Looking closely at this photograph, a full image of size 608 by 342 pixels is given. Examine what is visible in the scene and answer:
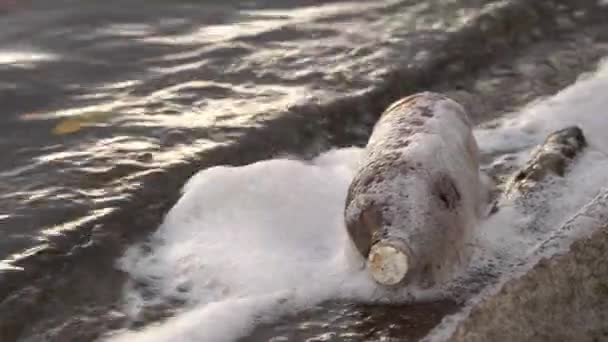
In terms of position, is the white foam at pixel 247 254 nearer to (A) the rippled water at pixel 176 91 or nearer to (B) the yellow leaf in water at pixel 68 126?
(A) the rippled water at pixel 176 91

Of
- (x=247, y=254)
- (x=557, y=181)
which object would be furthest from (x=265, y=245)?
(x=557, y=181)

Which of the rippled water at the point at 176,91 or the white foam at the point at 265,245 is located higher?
the rippled water at the point at 176,91

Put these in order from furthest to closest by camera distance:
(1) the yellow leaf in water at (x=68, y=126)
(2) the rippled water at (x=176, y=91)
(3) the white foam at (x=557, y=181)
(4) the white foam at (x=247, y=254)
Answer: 1. (1) the yellow leaf in water at (x=68, y=126)
2. (2) the rippled water at (x=176, y=91)
3. (3) the white foam at (x=557, y=181)
4. (4) the white foam at (x=247, y=254)

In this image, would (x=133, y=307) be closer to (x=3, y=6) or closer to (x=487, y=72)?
(x=487, y=72)

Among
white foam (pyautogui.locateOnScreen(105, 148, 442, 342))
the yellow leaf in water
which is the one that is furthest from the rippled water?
white foam (pyautogui.locateOnScreen(105, 148, 442, 342))

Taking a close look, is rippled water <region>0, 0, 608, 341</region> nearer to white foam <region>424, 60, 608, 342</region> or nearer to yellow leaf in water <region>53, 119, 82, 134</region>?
yellow leaf in water <region>53, 119, 82, 134</region>

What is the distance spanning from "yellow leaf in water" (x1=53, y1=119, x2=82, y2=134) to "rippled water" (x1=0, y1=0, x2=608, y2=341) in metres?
0.02

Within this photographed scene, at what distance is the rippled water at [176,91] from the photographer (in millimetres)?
4547

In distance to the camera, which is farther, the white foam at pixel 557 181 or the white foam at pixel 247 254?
the white foam at pixel 557 181

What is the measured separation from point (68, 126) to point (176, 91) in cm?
78

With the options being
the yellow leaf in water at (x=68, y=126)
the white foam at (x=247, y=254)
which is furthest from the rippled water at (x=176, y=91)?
the white foam at (x=247, y=254)

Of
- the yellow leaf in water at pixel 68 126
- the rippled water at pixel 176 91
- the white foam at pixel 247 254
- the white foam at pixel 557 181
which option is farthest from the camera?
the yellow leaf in water at pixel 68 126

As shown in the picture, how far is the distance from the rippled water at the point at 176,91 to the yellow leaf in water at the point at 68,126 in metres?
0.02

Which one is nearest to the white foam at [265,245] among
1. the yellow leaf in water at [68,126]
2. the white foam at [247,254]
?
the white foam at [247,254]
